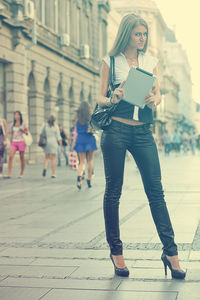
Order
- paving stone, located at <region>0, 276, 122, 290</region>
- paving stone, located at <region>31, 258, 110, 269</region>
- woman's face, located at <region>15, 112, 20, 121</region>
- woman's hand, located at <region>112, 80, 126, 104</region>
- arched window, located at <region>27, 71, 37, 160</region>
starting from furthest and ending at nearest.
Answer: arched window, located at <region>27, 71, 37, 160</region>, woman's face, located at <region>15, 112, 20, 121</region>, paving stone, located at <region>31, 258, 110, 269</region>, woman's hand, located at <region>112, 80, 126, 104</region>, paving stone, located at <region>0, 276, 122, 290</region>

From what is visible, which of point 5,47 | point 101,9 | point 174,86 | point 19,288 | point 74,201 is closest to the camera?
point 19,288

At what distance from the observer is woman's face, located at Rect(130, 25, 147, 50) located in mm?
4738

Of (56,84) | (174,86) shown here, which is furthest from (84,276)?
(174,86)

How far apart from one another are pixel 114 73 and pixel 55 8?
27291mm

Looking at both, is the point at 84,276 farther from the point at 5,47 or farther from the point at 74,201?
the point at 5,47

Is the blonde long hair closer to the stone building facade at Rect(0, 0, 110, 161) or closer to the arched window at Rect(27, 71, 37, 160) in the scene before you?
the stone building facade at Rect(0, 0, 110, 161)

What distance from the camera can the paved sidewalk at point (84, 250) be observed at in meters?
4.23

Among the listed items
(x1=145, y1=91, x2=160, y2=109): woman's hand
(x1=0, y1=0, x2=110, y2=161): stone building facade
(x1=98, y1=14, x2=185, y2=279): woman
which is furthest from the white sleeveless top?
(x1=0, y1=0, x2=110, y2=161): stone building facade

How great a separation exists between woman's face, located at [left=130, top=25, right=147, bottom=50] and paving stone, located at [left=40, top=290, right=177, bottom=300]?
178 cm

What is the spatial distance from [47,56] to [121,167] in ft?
79.4

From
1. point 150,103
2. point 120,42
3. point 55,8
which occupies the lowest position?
point 150,103

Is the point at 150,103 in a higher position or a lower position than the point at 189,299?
higher

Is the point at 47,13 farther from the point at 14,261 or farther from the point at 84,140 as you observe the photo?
the point at 14,261

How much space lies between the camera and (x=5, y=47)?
22594 millimetres
